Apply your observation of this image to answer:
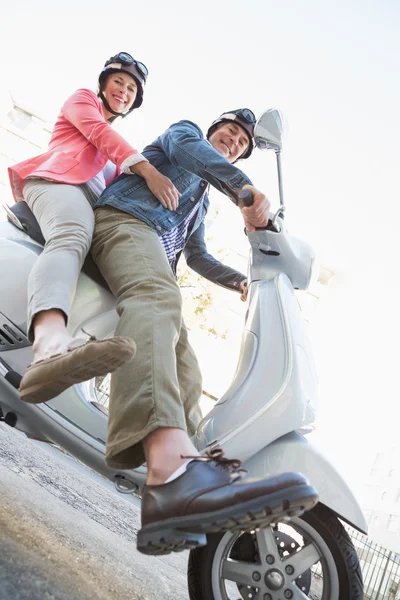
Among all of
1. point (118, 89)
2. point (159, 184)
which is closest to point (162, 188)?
point (159, 184)

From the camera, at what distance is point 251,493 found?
90cm

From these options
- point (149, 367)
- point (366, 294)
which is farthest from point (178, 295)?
point (366, 294)

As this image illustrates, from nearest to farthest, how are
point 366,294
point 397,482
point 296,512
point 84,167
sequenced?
point 296,512 < point 84,167 < point 366,294 < point 397,482

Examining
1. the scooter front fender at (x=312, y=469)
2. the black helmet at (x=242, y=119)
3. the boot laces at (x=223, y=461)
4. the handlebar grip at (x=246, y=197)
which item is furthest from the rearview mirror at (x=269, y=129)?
the boot laces at (x=223, y=461)

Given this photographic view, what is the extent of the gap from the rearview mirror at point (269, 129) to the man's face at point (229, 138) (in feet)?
0.55

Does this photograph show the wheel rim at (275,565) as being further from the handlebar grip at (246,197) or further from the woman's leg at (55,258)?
the handlebar grip at (246,197)

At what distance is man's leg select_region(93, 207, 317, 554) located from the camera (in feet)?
2.94

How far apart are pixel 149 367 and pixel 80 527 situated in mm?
1008

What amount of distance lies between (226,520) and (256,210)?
791 mm

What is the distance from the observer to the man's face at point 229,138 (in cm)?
176

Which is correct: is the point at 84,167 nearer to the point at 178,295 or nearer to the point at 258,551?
the point at 178,295

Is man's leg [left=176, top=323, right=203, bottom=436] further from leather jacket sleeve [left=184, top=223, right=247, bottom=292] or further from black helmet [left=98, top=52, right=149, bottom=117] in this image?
black helmet [left=98, top=52, right=149, bottom=117]

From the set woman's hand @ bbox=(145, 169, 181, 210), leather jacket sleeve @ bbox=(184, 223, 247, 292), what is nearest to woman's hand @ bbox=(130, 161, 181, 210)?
woman's hand @ bbox=(145, 169, 181, 210)

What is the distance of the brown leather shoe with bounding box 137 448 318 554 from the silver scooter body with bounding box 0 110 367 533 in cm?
24
